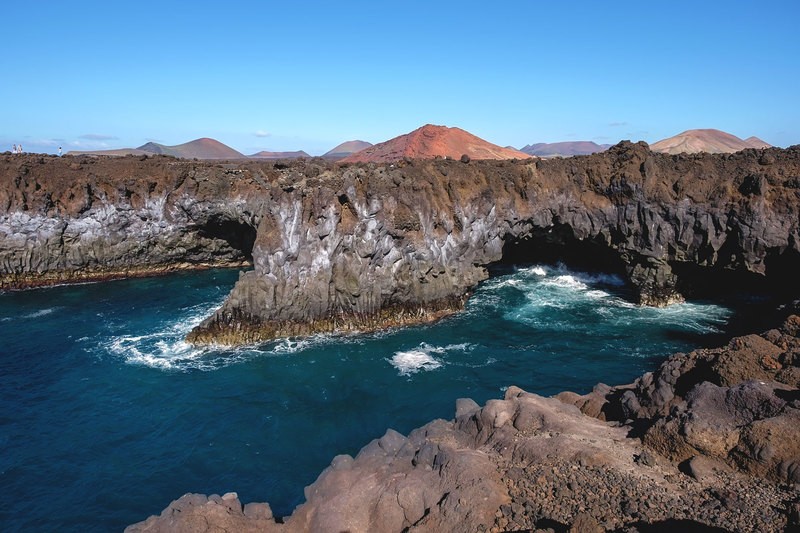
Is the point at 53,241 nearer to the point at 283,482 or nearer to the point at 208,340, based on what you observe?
the point at 208,340

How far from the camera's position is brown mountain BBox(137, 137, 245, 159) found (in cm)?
11869

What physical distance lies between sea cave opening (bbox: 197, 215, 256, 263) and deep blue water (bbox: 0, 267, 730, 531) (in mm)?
10103

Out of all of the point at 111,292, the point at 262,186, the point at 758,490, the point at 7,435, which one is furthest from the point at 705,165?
the point at 111,292

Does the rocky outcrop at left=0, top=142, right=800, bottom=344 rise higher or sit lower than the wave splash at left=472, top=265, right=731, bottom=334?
higher

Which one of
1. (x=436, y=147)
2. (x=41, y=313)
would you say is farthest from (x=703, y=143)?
(x=41, y=313)

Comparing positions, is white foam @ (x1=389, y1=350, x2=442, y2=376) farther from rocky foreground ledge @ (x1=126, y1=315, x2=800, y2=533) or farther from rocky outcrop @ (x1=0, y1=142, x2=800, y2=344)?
rocky foreground ledge @ (x1=126, y1=315, x2=800, y2=533)

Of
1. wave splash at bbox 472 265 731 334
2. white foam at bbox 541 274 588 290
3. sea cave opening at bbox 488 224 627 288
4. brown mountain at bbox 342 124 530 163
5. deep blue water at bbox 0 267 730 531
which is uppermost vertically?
brown mountain at bbox 342 124 530 163

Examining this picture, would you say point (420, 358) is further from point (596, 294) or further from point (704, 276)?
point (704, 276)

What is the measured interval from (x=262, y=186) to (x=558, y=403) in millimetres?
35657

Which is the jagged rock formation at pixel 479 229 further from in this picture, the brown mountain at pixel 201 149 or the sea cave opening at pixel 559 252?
the brown mountain at pixel 201 149

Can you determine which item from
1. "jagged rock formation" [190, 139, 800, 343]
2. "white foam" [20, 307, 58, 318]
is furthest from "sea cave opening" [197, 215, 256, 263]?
"jagged rock formation" [190, 139, 800, 343]

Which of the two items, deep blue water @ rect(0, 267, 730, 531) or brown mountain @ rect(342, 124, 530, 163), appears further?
brown mountain @ rect(342, 124, 530, 163)

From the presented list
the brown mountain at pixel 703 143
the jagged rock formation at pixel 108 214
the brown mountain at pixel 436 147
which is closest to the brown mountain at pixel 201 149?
the brown mountain at pixel 436 147

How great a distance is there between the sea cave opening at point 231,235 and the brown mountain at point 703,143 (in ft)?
212
